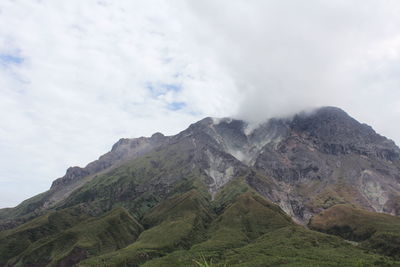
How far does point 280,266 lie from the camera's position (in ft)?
646

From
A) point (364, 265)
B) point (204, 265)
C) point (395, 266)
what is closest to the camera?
point (204, 265)

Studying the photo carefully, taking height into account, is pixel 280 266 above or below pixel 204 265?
below

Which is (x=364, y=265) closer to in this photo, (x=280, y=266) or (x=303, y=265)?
(x=303, y=265)

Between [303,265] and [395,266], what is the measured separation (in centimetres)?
4646

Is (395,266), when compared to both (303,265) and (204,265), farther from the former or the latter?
(204,265)

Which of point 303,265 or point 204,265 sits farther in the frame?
point 303,265

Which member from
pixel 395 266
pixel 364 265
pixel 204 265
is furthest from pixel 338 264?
pixel 204 265

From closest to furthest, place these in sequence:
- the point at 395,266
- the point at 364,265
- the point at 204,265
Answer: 1. the point at 204,265
2. the point at 395,266
3. the point at 364,265

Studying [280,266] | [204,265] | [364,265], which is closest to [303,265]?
[280,266]

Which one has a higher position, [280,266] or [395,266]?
[280,266]

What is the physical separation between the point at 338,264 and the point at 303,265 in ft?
65.1

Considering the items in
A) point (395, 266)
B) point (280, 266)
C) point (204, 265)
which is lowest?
point (395, 266)

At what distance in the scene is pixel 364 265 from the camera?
620 ft

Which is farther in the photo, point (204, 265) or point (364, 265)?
point (364, 265)
